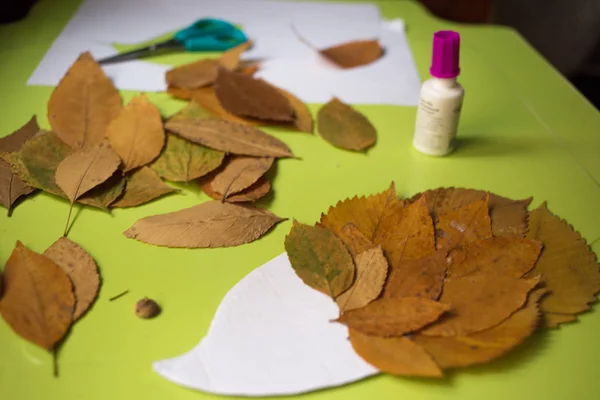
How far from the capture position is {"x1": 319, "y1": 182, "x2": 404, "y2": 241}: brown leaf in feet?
1.63

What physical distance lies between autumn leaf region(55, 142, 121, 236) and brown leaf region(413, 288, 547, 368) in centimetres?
34

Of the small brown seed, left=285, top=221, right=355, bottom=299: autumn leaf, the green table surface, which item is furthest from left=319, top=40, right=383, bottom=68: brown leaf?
the small brown seed

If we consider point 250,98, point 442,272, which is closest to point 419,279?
point 442,272

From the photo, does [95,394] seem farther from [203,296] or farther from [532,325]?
[532,325]

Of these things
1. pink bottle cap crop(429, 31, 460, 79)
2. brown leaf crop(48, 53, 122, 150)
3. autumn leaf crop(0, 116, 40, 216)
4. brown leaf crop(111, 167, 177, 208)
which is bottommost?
brown leaf crop(111, 167, 177, 208)

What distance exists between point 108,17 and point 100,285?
0.60m

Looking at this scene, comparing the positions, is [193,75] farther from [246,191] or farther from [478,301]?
[478,301]

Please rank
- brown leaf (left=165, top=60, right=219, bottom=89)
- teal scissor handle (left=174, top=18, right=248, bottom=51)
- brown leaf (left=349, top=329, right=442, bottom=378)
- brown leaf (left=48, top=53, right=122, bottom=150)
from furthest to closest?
teal scissor handle (left=174, top=18, right=248, bottom=51) < brown leaf (left=165, top=60, right=219, bottom=89) < brown leaf (left=48, top=53, right=122, bottom=150) < brown leaf (left=349, top=329, right=442, bottom=378)

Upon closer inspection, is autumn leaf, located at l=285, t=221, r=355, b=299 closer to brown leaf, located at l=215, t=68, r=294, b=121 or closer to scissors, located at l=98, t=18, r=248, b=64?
brown leaf, located at l=215, t=68, r=294, b=121

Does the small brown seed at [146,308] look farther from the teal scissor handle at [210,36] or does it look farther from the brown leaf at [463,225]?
the teal scissor handle at [210,36]

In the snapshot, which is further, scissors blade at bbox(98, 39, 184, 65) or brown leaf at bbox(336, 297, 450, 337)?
scissors blade at bbox(98, 39, 184, 65)

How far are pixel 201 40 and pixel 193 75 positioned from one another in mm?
113

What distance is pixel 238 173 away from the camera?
1.85ft

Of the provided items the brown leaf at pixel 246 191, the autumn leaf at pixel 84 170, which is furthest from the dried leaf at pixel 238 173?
the autumn leaf at pixel 84 170
